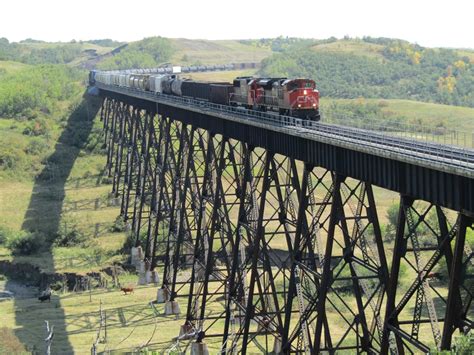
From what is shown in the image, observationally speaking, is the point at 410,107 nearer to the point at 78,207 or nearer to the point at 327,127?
the point at 78,207

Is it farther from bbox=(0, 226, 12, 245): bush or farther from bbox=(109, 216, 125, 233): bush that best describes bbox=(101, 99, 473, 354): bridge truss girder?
bbox=(0, 226, 12, 245): bush

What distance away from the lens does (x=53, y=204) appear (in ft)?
257

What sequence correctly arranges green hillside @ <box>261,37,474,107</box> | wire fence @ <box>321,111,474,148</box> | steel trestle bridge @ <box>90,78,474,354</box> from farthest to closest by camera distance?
green hillside @ <box>261,37,474,107</box> → wire fence @ <box>321,111,474,148</box> → steel trestle bridge @ <box>90,78,474,354</box>

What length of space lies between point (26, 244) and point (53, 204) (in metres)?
16.1

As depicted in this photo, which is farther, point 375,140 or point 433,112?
point 433,112

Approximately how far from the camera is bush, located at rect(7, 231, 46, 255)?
62431mm

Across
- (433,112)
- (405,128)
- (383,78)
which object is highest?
(405,128)

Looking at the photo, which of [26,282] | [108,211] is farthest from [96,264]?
[108,211]

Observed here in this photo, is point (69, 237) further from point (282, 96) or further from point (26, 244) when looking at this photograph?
point (282, 96)

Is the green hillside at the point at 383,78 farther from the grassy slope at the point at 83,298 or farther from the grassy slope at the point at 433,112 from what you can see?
the grassy slope at the point at 83,298

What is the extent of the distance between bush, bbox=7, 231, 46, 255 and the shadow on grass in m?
0.72

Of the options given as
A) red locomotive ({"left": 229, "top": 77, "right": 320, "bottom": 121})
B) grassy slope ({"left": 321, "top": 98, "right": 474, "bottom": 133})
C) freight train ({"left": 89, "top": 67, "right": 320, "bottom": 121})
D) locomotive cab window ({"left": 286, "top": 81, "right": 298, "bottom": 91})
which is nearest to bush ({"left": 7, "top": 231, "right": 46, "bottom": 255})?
freight train ({"left": 89, "top": 67, "right": 320, "bottom": 121})

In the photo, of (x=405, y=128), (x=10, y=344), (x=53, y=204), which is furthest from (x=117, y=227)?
(x=405, y=128)

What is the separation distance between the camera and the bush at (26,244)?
62431mm
